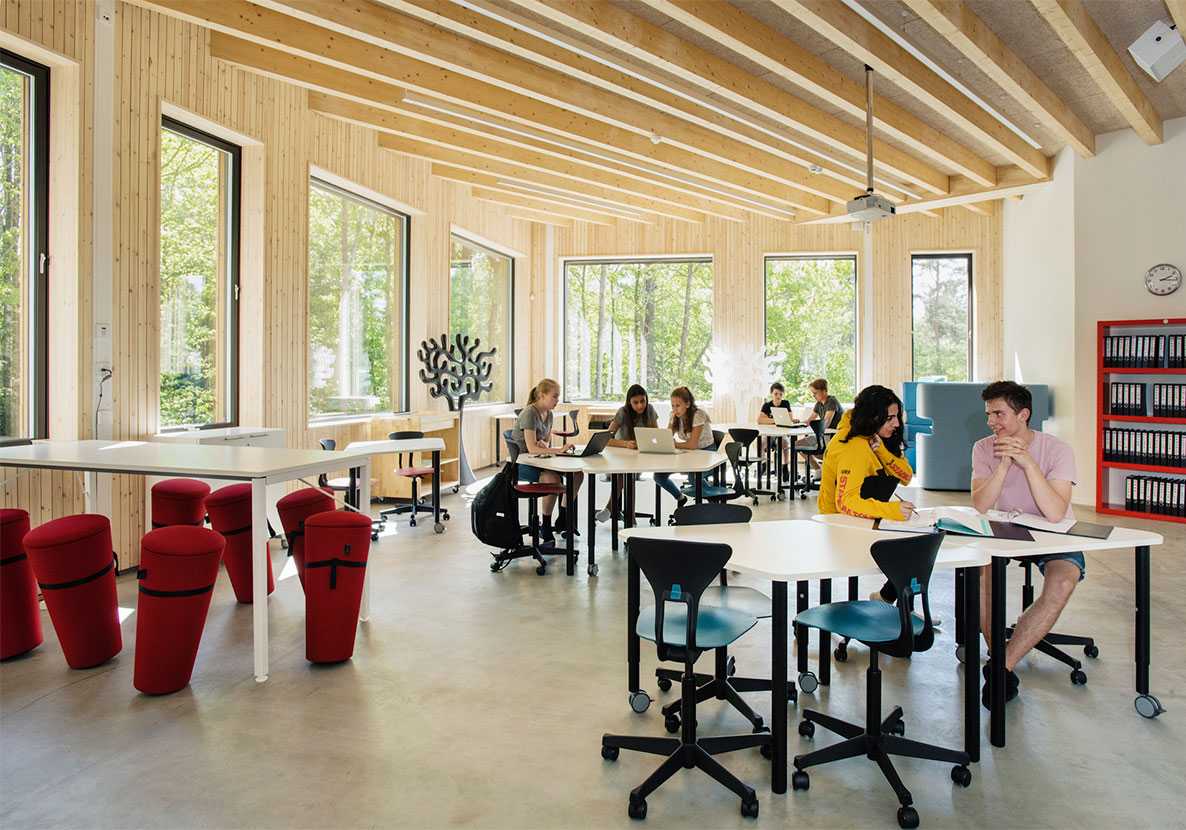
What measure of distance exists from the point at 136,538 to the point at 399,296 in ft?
15.5

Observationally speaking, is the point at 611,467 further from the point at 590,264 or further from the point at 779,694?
the point at 590,264

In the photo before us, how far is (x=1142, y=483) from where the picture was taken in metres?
8.11

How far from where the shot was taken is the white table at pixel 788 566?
2746mm

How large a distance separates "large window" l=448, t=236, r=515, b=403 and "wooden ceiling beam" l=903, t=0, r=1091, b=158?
6657 millimetres

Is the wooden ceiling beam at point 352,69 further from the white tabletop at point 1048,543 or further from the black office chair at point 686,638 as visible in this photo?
the white tabletop at point 1048,543

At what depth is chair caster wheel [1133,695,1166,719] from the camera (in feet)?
10.8

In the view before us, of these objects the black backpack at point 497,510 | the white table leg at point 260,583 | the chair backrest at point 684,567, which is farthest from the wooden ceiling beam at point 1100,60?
the white table leg at point 260,583

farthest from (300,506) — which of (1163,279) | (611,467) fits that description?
(1163,279)

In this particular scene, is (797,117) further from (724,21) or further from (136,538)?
(136,538)

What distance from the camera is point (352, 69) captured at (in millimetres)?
6098

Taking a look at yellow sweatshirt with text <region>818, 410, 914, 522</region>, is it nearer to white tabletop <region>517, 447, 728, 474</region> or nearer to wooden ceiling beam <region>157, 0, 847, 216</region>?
white tabletop <region>517, 447, 728, 474</region>

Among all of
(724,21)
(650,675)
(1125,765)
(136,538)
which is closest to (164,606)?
(650,675)

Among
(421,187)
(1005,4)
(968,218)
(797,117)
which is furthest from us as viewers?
(968,218)

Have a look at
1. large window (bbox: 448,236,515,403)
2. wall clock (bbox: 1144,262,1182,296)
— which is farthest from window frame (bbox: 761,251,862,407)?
wall clock (bbox: 1144,262,1182,296)
